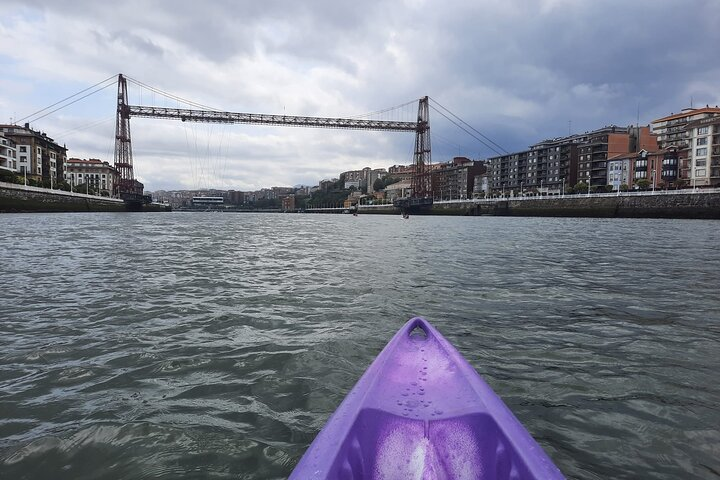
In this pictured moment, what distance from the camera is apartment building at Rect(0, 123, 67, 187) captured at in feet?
276

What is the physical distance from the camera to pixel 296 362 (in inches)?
185

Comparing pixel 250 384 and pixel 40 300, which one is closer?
pixel 250 384

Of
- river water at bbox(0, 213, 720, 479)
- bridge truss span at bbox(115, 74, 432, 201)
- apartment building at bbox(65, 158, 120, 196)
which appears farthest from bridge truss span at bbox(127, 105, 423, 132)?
river water at bbox(0, 213, 720, 479)

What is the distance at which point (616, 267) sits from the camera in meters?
11.9

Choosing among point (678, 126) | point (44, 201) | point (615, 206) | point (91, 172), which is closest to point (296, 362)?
point (615, 206)

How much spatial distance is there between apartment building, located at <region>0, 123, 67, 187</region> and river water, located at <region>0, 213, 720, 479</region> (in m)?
89.0

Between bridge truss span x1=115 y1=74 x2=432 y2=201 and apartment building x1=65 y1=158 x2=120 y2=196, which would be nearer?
bridge truss span x1=115 y1=74 x2=432 y2=201

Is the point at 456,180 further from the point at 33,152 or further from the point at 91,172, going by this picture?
the point at 91,172

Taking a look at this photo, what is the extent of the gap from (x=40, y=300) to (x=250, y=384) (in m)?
5.48

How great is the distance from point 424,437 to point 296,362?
2.52 metres

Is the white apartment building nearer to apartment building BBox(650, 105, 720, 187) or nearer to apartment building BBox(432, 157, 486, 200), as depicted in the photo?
apartment building BBox(650, 105, 720, 187)

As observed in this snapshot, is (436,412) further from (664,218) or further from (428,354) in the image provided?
(664,218)

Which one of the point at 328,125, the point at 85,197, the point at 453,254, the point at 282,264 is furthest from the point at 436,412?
the point at 328,125

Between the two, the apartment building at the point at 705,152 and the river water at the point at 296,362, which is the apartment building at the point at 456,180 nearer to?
the apartment building at the point at 705,152
